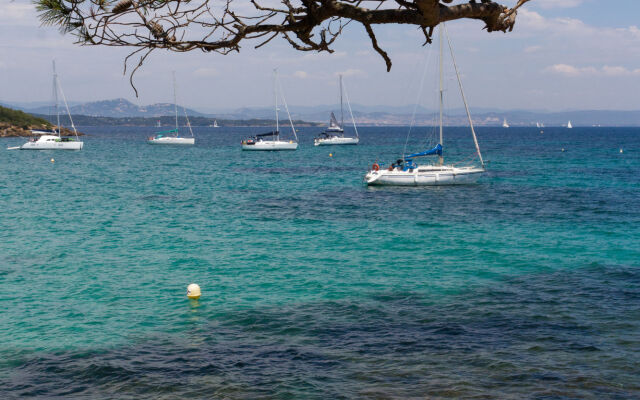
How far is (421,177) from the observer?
4775 centimetres

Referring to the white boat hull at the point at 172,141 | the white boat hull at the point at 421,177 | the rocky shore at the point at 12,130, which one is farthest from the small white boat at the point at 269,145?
the rocky shore at the point at 12,130

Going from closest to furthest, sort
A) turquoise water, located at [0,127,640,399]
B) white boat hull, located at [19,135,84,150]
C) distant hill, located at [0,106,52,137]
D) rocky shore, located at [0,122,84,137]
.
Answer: turquoise water, located at [0,127,640,399]
white boat hull, located at [19,135,84,150]
rocky shore, located at [0,122,84,137]
distant hill, located at [0,106,52,137]

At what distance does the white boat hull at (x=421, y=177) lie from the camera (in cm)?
4784

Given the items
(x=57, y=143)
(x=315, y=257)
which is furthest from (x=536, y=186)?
(x=57, y=143)

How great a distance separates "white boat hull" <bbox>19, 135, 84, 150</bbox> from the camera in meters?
99.9

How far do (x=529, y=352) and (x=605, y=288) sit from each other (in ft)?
22.8

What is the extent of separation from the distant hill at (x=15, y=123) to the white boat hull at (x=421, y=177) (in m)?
134

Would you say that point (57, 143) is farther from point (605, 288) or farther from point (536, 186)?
point (605, 288)

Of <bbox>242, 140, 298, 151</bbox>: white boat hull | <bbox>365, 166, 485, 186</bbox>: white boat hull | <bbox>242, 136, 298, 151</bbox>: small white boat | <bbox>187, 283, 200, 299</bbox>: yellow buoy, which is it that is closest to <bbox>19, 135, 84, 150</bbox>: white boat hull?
<bbox>242, 136, 298, 151</bbox>: small white boat

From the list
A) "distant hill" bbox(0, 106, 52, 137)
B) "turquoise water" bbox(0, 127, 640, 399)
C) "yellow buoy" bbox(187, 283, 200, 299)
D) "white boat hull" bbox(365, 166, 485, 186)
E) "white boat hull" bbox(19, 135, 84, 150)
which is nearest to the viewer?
"turquoise water" bbox(0, 127, 640, 399)

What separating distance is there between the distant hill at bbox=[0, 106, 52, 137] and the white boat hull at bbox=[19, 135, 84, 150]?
5889 cm

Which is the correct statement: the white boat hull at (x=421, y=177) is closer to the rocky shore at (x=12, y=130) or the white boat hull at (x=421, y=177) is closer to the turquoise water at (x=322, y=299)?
the turquoise water at (x=322, y=299)

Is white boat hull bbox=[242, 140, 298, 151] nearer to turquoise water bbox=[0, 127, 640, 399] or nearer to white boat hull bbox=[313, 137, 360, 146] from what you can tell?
white boat hull bbox=[313, 137, 360, 146]

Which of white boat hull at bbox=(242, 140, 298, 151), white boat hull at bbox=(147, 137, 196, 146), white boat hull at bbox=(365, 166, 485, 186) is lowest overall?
white boat hull at bbox=(365, 166, 485, 186)
